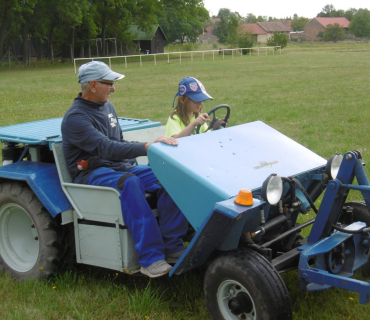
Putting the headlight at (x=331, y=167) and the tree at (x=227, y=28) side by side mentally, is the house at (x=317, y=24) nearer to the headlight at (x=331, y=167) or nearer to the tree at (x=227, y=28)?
the tree at (x=227, y=28)

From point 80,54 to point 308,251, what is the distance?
50909mm

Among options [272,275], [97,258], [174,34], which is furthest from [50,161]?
[174,34]

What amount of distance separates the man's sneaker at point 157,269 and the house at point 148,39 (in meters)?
56.9

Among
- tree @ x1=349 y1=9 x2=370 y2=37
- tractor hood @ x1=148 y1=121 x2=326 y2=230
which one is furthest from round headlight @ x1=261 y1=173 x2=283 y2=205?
tree @ x1=349 y1=9 x2=370 y2=37

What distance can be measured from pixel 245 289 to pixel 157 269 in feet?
2.18

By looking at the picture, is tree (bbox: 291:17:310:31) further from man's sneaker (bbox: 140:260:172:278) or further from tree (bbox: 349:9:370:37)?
man's sneaker (bbox: 140:260:172:278)

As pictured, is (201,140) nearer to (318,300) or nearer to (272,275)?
(272,275)

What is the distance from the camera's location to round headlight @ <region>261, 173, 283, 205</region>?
2.57 m

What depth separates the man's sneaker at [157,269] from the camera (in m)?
2.95

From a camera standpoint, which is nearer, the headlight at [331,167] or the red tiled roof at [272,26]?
the headlight at [331,167]

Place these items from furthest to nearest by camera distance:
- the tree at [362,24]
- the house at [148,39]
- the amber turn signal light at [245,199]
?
the tree at [362,24], the house at [148,39], the amber turn signal light at [245,199]

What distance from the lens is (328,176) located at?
10.2ft

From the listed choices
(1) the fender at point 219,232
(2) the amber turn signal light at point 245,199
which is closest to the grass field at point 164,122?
(1) the fender at point 219,232

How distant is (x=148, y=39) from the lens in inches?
2375
